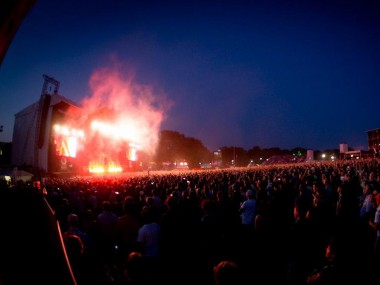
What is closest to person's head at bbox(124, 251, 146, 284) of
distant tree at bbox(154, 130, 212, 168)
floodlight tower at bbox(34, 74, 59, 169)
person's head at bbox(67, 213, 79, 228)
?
person's head at bbox(67, 213, 79, 228)

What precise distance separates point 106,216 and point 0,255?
503 cm

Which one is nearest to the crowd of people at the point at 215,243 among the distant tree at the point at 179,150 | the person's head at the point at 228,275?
the person's head at the point at 228,275

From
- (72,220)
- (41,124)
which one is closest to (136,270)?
(72,220)

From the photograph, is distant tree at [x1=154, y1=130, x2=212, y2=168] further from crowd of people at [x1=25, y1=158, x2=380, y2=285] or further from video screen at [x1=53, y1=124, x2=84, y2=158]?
crowd of people at [x1=25, y1=158, x2=380, y2=285]

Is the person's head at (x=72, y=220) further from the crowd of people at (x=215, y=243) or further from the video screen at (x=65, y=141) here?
the video screen at (x=65, y=141)

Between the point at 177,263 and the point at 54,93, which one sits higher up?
the point at 54,93

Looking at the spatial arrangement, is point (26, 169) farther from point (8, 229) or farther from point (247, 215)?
point (8, 229)

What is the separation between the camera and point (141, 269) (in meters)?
2.89

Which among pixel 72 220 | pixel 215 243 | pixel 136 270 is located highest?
pixel 72 220

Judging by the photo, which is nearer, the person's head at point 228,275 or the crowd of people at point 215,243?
the person's head at point 228,275

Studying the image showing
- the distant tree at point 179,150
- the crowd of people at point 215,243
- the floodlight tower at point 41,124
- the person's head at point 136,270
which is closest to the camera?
the person's head at point 136,270

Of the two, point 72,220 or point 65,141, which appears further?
point 65,141

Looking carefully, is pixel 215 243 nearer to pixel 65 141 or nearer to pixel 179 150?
pixel 65 141

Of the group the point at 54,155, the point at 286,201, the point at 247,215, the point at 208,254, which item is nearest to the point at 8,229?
the point at 208,254
